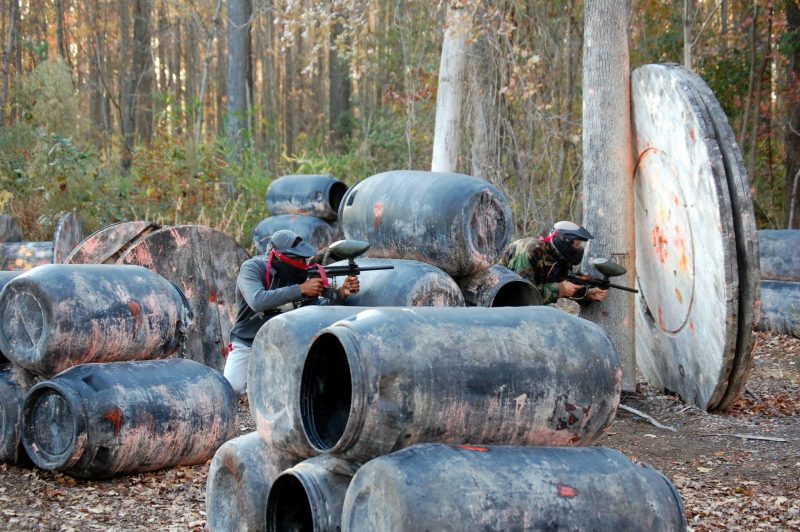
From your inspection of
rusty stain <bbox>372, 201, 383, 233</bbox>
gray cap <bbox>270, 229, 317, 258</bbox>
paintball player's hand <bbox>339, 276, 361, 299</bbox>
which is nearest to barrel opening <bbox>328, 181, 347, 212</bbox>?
rusty stain <bbox>372, 201, 383, 233</bbox>

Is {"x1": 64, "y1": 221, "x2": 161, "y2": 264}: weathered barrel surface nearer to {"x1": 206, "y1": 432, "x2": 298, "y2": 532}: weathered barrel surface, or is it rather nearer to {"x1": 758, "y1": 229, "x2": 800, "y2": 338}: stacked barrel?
{"x1": 206, "y1": 432, "x2": 298, "y2": 532}: weathered barrel surface

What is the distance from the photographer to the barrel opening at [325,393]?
11.5 ft

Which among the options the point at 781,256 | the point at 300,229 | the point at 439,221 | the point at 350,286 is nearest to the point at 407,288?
the point at 350,286

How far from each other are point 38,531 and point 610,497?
9.57 ft

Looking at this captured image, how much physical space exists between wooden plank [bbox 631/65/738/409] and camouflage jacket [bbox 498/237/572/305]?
2.66 ft

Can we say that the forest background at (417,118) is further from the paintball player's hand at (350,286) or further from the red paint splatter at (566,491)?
the red paint splatter at (566,491)

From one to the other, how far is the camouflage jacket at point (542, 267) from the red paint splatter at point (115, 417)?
3151mm

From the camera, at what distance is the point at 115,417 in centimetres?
536

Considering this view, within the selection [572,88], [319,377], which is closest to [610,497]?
[319,377]

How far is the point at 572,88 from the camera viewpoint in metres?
15.5

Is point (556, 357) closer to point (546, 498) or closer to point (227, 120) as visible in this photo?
point (546, 498)

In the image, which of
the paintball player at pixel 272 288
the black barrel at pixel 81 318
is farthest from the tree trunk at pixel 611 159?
the black barrel at pixel 81 318

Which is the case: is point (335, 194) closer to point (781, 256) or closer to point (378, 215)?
point (378, 215)

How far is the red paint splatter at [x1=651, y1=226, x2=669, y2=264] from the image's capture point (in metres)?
7.25
